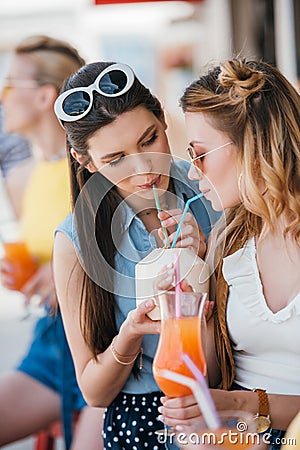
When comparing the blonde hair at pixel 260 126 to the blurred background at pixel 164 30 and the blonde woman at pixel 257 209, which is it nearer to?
the blonde woman at pixel 257 209

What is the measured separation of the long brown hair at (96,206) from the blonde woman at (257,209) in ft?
0.47

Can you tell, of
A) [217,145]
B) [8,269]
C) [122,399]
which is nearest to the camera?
[217,145]

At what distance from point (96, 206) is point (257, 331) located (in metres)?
0.43

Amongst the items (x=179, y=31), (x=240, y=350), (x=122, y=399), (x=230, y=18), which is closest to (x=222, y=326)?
(x=240, y=350)

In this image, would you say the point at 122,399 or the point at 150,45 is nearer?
the point at 122,399

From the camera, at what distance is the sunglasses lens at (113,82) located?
1672 millimetres

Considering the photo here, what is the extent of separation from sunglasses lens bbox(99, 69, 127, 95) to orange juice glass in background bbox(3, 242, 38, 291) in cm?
141

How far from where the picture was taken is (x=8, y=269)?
9.93 ft

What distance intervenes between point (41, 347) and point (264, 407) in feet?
4.34

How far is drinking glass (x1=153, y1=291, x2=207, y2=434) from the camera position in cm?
143

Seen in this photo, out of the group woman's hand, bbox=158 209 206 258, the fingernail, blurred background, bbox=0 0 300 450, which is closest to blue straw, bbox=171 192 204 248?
woman's hand, bbox=158 209 206 258

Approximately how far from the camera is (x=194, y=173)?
1.67 meters

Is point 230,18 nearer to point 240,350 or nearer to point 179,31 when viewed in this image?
point 179,31

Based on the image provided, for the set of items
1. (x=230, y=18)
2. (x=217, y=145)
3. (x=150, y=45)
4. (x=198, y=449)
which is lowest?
(x=150, y=45)
